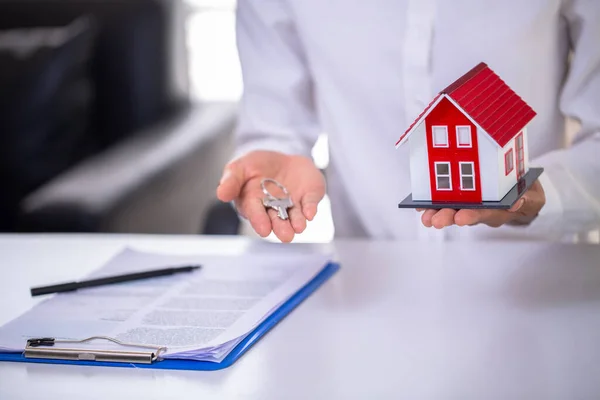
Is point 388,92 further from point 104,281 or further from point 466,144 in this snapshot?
point 104,281

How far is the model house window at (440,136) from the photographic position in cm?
94

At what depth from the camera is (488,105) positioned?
3.07 feet

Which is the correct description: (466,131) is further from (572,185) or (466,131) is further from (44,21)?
(44,21)

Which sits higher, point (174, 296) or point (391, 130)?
point (391, 130)

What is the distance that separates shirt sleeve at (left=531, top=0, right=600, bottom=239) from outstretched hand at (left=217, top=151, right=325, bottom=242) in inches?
12.3

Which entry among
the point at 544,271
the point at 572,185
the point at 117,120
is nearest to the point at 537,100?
the point at 572,185

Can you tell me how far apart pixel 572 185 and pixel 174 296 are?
56 centimetres

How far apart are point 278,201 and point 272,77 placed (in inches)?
18.8

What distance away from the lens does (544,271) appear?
3.64 ft

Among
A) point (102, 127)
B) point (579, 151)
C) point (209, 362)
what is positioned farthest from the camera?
point (102, 127)

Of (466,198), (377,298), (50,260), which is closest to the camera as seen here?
(466,198)

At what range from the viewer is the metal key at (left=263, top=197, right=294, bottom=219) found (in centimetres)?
101

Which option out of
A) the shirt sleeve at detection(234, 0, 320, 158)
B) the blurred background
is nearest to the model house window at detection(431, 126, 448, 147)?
the shirt sleeve at detection(234, 0, 320, 158)

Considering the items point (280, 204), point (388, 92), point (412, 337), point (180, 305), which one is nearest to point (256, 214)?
point (280, 204)
